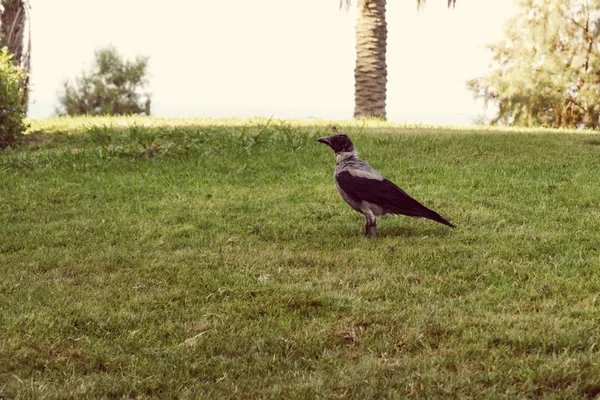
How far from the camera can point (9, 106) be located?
13.9 meters

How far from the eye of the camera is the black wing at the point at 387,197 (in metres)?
7.06

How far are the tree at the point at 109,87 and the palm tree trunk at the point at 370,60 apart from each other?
17452mm

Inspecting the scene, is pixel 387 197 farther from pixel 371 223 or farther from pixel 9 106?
pixel 9 106

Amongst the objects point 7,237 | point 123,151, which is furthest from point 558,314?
point 123,151

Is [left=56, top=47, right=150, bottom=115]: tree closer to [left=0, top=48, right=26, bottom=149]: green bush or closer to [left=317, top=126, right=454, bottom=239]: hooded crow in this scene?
[left=0, top=48, right=26, bottom=149]: green bush

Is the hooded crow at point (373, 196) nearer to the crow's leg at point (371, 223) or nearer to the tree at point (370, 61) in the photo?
the crow's leg at point (371, 223)

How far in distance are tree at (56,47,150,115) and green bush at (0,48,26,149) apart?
801 inches

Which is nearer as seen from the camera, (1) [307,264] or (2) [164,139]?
(1) [307,264]

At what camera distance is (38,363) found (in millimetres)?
4395

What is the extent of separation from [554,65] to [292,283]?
27.3m

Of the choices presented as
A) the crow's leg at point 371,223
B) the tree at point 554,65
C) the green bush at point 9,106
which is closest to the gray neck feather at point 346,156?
the crow's leg at point 371,223

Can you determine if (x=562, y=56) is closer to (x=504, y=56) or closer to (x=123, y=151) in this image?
(x=504, y=56)

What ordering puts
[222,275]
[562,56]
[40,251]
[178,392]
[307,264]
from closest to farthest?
[178,392] < [222,275] < [307,264] < [40,251] < [562,56]

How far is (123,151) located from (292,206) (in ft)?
15.9
